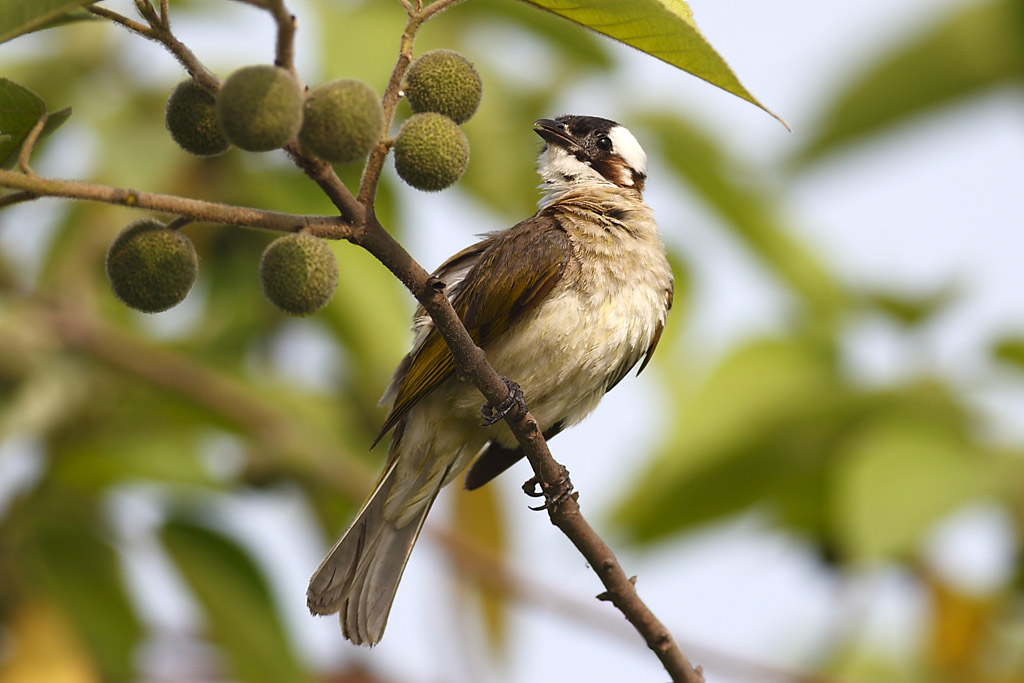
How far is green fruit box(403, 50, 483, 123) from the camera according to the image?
1932 millimetres

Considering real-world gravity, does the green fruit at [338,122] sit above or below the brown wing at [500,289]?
below

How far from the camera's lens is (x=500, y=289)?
322 cm

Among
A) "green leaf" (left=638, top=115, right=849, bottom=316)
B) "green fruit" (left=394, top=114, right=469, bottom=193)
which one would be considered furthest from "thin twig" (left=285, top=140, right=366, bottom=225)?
"green leaf" (left=638, top=115, right=849, bottom=316)

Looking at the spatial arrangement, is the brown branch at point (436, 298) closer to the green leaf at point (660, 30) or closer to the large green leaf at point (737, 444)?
the green leaf at point (660, 30)

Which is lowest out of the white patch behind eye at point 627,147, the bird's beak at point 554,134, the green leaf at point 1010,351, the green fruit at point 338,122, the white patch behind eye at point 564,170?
the green fruit at point 338,122

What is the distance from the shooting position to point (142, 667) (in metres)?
4.11

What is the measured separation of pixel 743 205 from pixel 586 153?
24.9 inches

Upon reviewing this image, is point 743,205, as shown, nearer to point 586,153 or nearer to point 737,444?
point 586,153

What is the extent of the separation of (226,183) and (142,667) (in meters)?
1.68

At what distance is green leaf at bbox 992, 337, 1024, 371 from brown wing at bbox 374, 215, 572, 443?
174cm

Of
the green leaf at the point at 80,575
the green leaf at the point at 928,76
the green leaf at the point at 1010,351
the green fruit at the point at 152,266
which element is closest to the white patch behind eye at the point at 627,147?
the green leaf at the point at 928,76

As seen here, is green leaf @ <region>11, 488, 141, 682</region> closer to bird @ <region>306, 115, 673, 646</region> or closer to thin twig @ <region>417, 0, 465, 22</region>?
bird @ <region>306, 115, 673, 646</region>

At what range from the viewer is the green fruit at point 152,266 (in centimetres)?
181

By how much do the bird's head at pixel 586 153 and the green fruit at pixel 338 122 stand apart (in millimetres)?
2380
